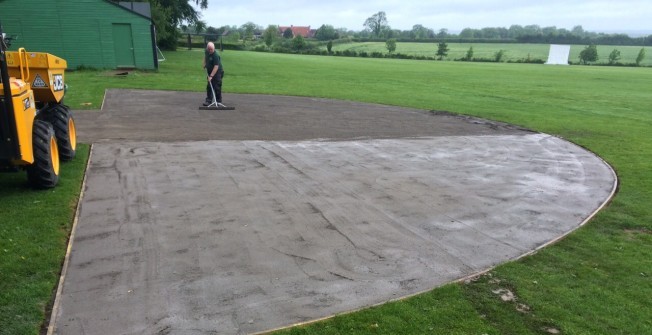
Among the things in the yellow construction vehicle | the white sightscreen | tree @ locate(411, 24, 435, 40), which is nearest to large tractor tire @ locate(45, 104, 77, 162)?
the yellow construction vehicle

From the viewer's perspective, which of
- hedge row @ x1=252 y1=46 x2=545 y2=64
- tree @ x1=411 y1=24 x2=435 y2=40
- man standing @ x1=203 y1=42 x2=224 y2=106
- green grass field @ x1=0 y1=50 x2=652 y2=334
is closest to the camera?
green grass field @ x1=0 y1=50 x2=652 y2=334

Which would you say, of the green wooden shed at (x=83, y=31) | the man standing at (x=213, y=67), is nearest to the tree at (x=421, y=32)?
the green wooden shed at (x=83, y=31)

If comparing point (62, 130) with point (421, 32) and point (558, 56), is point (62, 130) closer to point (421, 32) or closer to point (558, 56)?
point (558, 56)

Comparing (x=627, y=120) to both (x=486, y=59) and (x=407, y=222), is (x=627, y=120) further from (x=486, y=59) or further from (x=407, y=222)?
(x=486, y=59)

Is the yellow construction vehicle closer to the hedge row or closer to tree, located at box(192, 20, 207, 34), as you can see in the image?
tree, located at box(192, 20, 207, 34)

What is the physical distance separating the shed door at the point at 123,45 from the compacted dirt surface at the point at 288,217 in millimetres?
17923

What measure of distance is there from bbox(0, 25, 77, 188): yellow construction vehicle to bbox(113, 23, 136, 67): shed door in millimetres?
20896

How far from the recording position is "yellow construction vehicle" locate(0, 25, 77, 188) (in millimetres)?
5625

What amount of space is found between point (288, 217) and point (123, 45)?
25289 millimetres

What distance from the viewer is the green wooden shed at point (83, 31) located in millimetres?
24969

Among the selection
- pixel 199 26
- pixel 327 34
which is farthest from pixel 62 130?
pixel 327 34

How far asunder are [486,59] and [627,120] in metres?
62.4

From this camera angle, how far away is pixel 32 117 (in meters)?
6.41

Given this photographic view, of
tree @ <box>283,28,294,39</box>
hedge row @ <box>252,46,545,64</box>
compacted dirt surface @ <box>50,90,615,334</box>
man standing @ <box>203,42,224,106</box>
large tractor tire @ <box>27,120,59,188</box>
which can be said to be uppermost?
tree @ <box>283,28,294,39</box>
